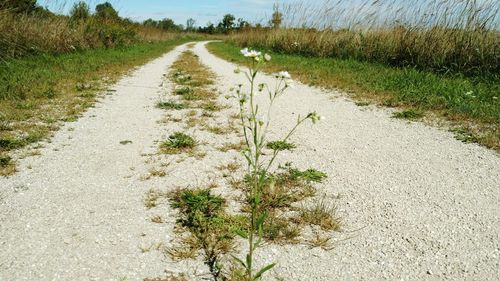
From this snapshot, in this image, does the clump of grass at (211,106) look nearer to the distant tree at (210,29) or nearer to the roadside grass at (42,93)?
the roadside grass at (42,93)

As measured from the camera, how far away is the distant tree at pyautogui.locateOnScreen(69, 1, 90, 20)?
13688 mm

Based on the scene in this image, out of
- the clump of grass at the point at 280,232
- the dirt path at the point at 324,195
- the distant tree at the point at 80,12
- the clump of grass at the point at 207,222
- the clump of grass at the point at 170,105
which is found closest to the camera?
the dirt path at the point at 324,195

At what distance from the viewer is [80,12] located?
46.0ft

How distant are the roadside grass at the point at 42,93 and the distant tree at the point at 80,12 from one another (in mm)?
3768

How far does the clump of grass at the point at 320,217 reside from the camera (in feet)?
8.32

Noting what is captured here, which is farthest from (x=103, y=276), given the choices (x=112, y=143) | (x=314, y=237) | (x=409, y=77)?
(x=409, y=77)

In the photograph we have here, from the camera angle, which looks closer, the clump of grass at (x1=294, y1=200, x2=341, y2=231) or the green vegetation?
the clump of grass at (x1=294, y1=200, x2=341, y2=231)

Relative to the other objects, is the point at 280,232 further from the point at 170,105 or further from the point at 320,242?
the point at 170,105

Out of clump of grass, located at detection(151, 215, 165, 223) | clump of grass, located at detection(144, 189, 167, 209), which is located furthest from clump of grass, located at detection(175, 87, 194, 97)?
clump of grass, located at detection(151, 215, 165, 223)

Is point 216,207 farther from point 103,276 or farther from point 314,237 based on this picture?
point 103,276

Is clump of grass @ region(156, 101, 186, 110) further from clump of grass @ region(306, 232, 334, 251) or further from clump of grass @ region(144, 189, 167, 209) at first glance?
clump of grass @ region(306, 232, 334, 251)

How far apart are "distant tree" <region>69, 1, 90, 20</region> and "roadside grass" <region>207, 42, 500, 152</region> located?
27.7 ft

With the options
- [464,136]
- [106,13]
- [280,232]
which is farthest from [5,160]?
[106,13]

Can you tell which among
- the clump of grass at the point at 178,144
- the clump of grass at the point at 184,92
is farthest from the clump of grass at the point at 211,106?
the clump of grass at the point at 178,144
